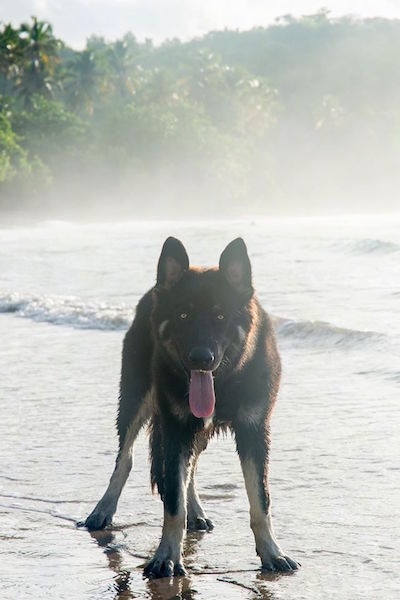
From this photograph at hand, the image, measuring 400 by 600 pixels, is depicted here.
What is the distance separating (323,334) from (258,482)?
28.3ft

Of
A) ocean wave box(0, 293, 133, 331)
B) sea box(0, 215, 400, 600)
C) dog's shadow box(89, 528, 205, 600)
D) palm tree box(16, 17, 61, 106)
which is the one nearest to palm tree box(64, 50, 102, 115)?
palm tree box(16, 17, 61, 106)

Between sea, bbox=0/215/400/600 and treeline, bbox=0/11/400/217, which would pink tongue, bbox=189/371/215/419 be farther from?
treeline, bbox=0/11/400/217

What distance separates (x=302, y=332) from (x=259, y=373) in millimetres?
8917

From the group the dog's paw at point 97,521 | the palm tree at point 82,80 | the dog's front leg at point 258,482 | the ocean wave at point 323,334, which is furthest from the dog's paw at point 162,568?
the palm tree at point 82,80

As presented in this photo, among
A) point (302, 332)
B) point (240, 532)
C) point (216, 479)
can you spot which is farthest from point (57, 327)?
point (240, 532)

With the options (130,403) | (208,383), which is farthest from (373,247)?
(208,383)

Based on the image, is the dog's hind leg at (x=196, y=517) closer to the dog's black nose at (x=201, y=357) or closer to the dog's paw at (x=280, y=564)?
the dog's paw at (x=280, y=564)

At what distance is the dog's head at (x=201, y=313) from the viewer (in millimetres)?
4824

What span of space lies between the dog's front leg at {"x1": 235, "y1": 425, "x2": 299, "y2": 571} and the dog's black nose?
0.52 meters

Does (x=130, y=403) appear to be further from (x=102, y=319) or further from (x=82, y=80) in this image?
(x=82, y=80)

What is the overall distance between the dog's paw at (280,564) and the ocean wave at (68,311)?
34.5 ft

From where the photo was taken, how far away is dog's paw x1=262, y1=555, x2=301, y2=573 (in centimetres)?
495

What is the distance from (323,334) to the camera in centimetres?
1362

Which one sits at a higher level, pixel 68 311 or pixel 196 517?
pixel 196 517
